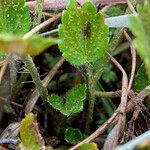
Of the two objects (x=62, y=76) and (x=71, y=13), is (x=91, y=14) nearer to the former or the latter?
(x=71, y=13)

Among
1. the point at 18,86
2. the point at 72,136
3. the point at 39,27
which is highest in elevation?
the point at 39,27

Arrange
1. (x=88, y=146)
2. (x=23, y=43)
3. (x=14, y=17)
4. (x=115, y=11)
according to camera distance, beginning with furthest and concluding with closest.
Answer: (x=115, y=11) < (x=14, y=17) < (x=88, y=146) < (x=23, y=43)

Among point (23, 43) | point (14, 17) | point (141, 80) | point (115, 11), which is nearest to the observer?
point (23, 43)

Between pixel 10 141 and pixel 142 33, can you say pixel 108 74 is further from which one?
pixel 142 33

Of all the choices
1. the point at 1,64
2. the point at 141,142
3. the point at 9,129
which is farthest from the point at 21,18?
the point at 141,142

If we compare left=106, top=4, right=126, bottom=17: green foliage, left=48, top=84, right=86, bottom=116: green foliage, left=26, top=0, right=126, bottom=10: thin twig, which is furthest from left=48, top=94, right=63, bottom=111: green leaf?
left=106, top=4, right=126, bottom=17: green foliage

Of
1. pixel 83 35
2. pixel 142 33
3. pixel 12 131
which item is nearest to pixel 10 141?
pixel 12 131

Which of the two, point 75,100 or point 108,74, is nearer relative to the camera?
point 75,100

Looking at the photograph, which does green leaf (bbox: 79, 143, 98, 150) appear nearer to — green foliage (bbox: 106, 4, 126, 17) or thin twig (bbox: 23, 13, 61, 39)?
thin twig (bbox: 23, 13, 61, 39)
